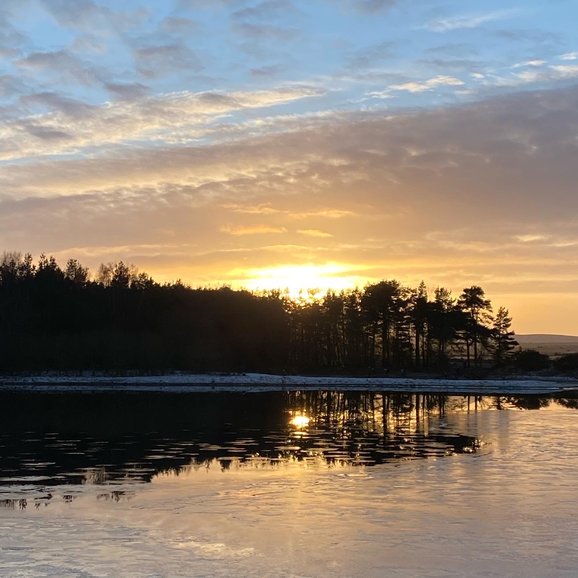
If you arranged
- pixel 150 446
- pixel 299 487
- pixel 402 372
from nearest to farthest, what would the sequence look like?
pixel 299 487 < pixel 150 446 < pixel 402 372

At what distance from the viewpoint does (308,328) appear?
306 ft

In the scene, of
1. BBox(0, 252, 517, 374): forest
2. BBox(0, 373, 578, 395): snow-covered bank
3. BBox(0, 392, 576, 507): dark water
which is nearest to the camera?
BBox(0, 392, 576, 507): dark water

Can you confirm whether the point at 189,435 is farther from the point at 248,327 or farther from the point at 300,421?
the point at 248,327

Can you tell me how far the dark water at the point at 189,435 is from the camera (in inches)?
711

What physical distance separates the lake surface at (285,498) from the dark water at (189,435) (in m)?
0.10

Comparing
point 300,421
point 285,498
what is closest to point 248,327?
point 300,421

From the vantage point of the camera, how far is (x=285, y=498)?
48.3 ft

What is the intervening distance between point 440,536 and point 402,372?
213 ft

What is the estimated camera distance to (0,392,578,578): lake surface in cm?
1041

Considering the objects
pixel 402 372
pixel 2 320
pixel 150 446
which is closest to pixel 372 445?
pixel 150 446

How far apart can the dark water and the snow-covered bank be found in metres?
10.3

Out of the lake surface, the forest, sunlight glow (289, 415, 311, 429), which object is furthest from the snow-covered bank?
the lake surface

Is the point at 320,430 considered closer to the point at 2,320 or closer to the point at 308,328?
the point at 2,320

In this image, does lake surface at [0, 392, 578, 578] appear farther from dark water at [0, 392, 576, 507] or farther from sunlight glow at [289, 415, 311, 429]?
sunlight glow at [289, 415, 311, 429]
